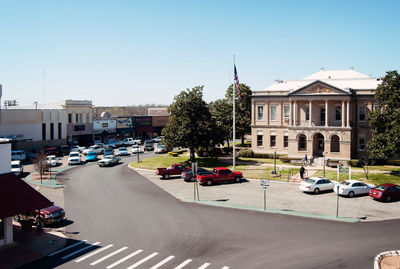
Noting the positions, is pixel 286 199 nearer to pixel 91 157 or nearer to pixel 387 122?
pixel 387 122

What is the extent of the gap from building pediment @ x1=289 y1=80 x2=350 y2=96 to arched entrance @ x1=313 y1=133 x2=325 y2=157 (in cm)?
628

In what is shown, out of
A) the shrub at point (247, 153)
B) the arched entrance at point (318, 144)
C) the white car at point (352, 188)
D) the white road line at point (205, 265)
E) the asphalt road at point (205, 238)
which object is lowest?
the white road line at point (205, 265)

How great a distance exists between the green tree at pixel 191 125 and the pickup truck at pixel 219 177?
1066 cm

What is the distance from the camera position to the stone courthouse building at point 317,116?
47.9 meters

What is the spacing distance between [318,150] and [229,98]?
66.9 feet

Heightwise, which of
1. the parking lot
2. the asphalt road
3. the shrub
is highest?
the shrub

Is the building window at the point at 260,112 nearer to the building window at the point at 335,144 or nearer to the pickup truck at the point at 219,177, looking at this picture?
the building window at the point at 335,144

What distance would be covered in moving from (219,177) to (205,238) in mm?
16573

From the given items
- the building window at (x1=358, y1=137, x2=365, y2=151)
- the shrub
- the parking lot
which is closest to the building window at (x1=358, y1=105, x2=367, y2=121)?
the building window at (x1=358, y1=137, x2=365, y2=151)

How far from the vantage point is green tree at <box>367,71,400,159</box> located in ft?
122

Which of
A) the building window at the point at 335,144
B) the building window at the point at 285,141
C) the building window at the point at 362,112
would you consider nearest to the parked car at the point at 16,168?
the building window at the point at 285,141

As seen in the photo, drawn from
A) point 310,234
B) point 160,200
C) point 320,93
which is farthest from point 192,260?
point 320,93

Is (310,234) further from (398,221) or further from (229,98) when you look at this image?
(229,98)

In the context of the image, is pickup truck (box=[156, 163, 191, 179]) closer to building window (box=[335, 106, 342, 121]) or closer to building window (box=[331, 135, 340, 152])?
building window (box=[331, 135, 340, 152])
